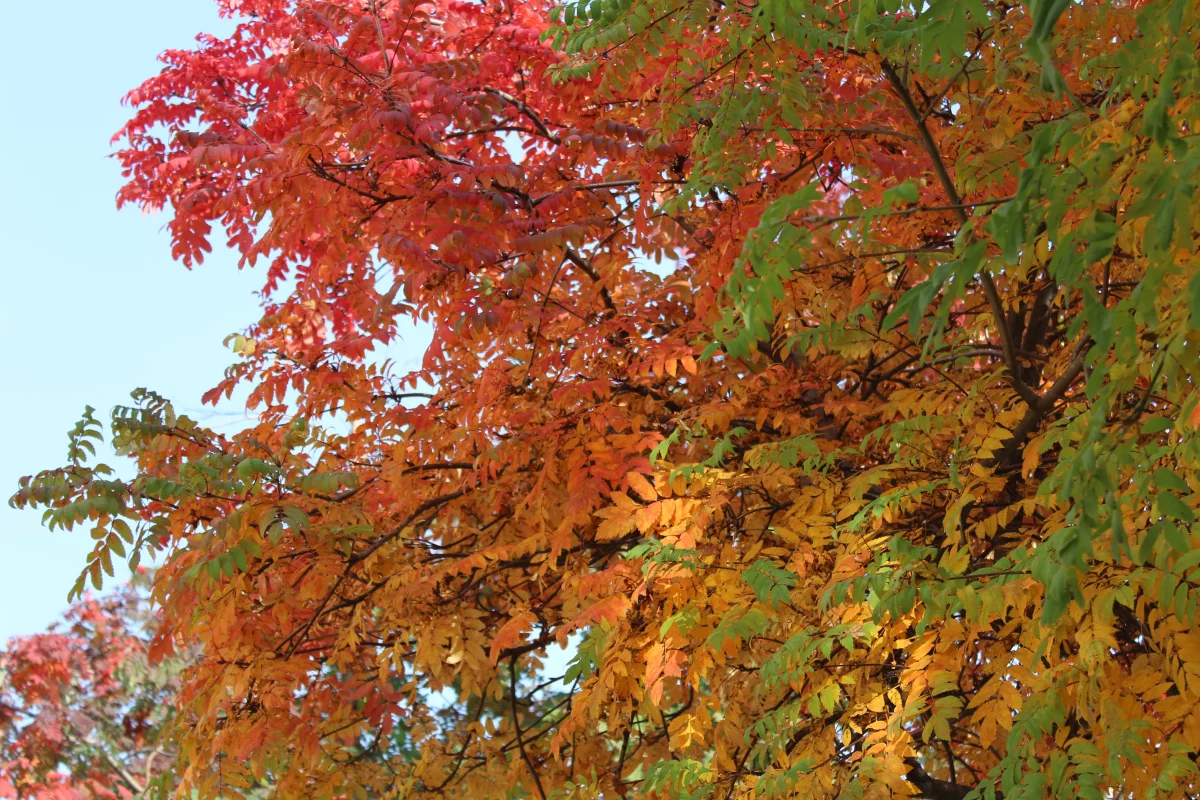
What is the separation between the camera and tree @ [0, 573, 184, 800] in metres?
11.0

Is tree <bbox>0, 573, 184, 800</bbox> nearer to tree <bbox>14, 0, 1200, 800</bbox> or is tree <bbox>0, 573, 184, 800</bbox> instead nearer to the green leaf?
tree <bbox>14, 0, 1200, 800</bbox>

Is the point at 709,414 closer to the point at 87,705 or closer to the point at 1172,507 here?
the point at 1172,507

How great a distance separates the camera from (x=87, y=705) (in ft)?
37.9

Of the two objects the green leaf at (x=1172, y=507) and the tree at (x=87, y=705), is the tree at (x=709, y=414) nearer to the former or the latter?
the green leaf at (x=1172, y=507)

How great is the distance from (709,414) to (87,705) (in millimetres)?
9603

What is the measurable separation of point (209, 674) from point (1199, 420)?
4078 mm

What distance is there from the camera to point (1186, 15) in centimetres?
235

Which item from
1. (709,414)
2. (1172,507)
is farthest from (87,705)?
(1172,507)

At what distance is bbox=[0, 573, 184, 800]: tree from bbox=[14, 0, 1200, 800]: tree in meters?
6.21

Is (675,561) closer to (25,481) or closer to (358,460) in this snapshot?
(25,481)

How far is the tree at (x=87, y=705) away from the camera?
11.0 metres

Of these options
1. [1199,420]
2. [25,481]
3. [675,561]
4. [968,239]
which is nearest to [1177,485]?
[1199,420]

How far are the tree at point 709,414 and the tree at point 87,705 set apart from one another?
20.4 ft

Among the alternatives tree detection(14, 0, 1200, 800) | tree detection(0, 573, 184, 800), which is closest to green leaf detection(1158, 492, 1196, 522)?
tree detection(14, 0, 1200, 800)
